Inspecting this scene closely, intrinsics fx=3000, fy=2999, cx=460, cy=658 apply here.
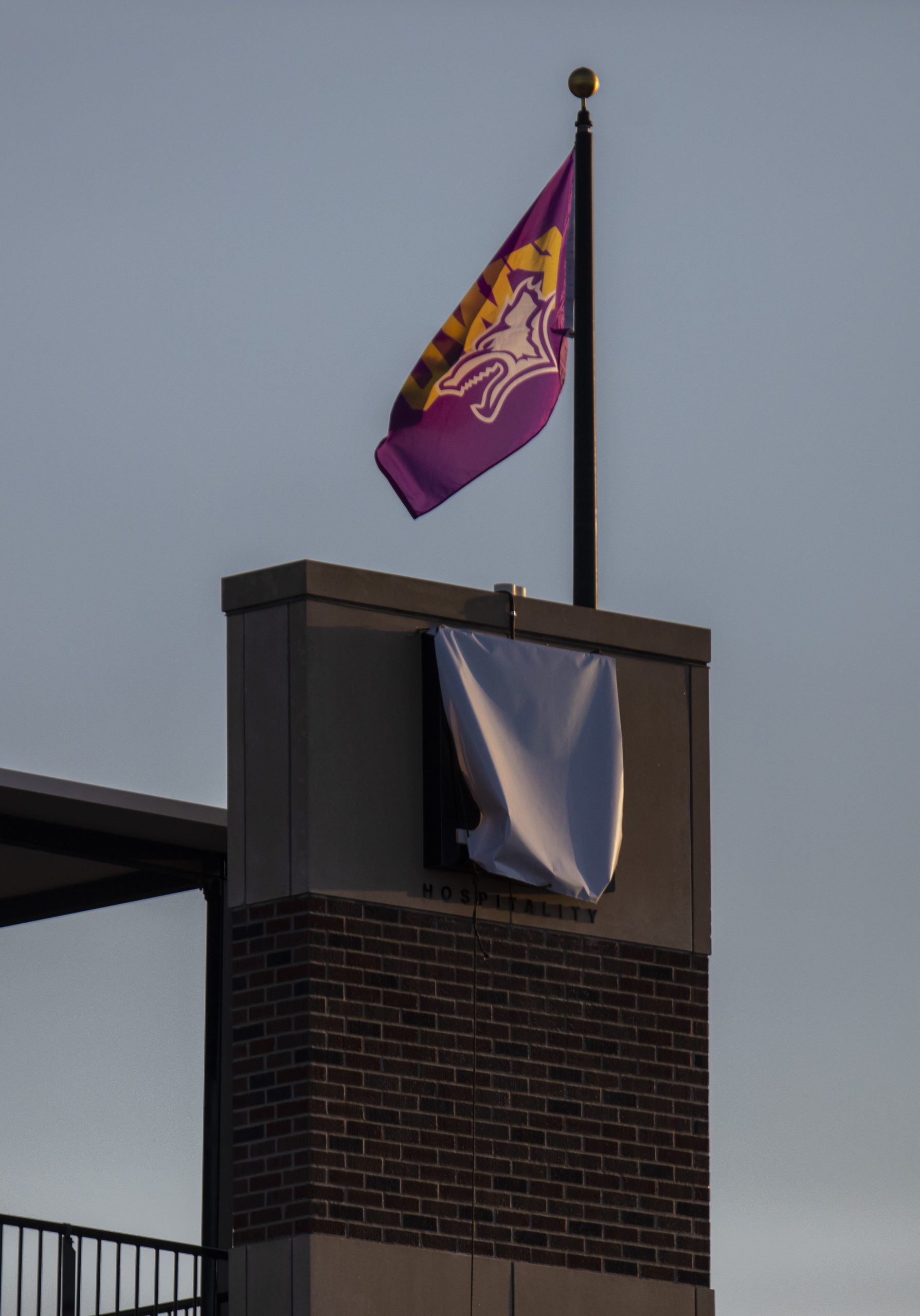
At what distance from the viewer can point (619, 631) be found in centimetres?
1803

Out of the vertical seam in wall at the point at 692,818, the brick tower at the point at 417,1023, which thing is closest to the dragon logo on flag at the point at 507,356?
the brick tower at the point at 417,1023

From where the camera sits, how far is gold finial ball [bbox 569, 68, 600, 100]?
1942 centimetres

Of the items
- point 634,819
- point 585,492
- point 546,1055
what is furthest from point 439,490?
point 546,1055

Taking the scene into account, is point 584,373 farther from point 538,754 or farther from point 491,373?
point 538,754

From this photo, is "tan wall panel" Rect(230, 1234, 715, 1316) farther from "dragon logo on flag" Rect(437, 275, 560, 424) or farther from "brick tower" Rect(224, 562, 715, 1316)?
"dragon logo on flag" Rect(437, 275, 560, 424)

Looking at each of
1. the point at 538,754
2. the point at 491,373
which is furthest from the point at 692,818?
the point at 491,373

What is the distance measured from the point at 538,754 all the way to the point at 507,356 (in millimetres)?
2791

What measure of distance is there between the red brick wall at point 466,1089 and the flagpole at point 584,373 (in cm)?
237

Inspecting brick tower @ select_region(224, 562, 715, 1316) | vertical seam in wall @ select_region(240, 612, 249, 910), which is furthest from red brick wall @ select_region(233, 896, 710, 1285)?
vertical seam in wall @ select_region(240, 612, 249, 910)

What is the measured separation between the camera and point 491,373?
60.7 ft

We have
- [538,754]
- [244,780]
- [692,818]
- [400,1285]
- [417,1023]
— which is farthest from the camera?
[692,818]

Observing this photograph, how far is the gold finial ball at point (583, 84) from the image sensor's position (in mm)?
19422

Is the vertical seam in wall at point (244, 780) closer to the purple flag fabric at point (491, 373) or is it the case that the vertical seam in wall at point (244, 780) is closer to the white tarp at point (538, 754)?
the white tarp at point (538, 754)

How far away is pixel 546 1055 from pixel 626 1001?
2.32 feet
